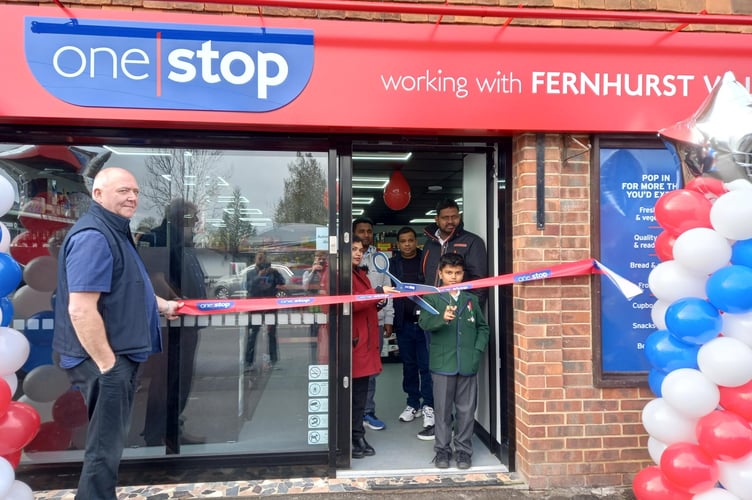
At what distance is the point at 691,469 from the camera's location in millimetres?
2451

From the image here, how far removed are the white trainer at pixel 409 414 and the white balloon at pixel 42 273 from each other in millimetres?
3215

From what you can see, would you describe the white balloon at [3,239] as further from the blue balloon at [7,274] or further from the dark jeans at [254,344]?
the dark jeans at [254,344]

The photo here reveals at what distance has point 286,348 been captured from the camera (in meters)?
3.83

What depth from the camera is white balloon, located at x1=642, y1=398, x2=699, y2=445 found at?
259cm

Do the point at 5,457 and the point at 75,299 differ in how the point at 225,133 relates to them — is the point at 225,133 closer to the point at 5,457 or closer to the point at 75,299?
the point at 75,299

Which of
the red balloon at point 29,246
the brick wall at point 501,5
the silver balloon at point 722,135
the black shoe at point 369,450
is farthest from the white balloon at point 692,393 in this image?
the red balloon at point 29,246

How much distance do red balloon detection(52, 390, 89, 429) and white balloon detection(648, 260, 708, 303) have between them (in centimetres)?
399

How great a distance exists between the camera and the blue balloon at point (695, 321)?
7.97 feet

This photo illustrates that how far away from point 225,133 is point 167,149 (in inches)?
19.6

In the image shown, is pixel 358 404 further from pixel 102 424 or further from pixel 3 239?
pixel 3 239

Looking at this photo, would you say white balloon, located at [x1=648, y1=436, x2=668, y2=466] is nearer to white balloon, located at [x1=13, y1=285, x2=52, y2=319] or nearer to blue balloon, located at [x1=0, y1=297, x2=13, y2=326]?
blue balloon, located at [x1=0, y1=297, x2=13, y2=326]

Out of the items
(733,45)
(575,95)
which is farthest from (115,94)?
(733,45)

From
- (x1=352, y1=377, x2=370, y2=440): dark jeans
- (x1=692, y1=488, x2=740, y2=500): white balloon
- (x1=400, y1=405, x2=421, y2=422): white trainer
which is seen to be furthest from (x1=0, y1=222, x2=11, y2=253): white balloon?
(x1=692, y1=488, x2=740, y2=500): white balloon

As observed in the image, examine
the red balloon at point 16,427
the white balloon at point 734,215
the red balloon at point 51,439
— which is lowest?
the red balloon at point 51,439
